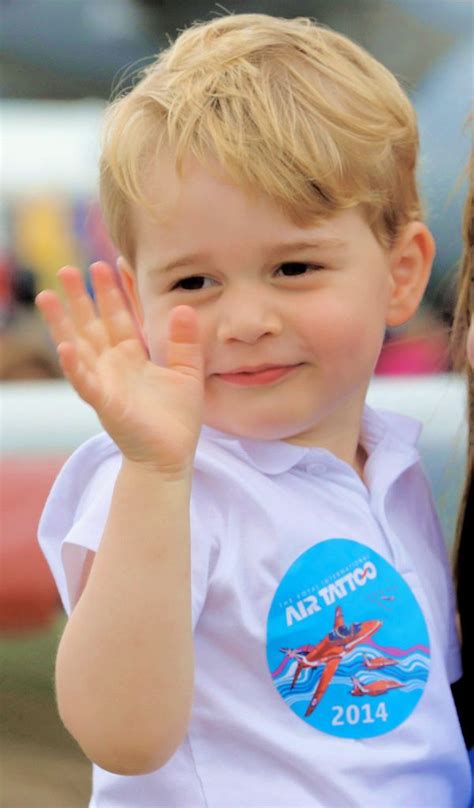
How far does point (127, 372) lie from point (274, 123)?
227mm

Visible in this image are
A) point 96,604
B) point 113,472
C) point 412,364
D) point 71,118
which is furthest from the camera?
point 71,118

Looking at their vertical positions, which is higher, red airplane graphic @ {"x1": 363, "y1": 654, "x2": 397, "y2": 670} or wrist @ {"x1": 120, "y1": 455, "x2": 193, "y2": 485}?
wrist @ {"x1": 120, "y1": 455, "x2": 193, "y2": 485}

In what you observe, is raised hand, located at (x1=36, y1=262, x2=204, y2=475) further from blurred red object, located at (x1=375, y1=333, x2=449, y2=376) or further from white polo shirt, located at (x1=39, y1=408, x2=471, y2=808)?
blurred red object, located at (x1=375, y1=333, x2=449, y2=376)

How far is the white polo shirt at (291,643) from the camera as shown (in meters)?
0.81

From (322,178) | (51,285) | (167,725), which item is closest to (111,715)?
(167,725)

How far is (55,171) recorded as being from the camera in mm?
2043

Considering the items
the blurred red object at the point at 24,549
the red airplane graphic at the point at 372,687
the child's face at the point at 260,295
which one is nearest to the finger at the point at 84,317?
the child's face at the point at 260,295

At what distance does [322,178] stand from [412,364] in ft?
3.83

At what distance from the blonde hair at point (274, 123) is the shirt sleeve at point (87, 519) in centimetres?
18

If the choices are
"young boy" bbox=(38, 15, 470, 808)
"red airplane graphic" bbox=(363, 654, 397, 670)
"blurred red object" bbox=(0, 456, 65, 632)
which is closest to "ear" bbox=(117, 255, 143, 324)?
"young boy" bbox=(38, 15, 470, 808)

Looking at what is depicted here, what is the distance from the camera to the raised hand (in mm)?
696

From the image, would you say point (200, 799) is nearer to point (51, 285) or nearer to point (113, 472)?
point (113, 472)

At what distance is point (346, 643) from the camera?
85 cm

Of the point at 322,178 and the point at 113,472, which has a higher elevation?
the point at 322,178
